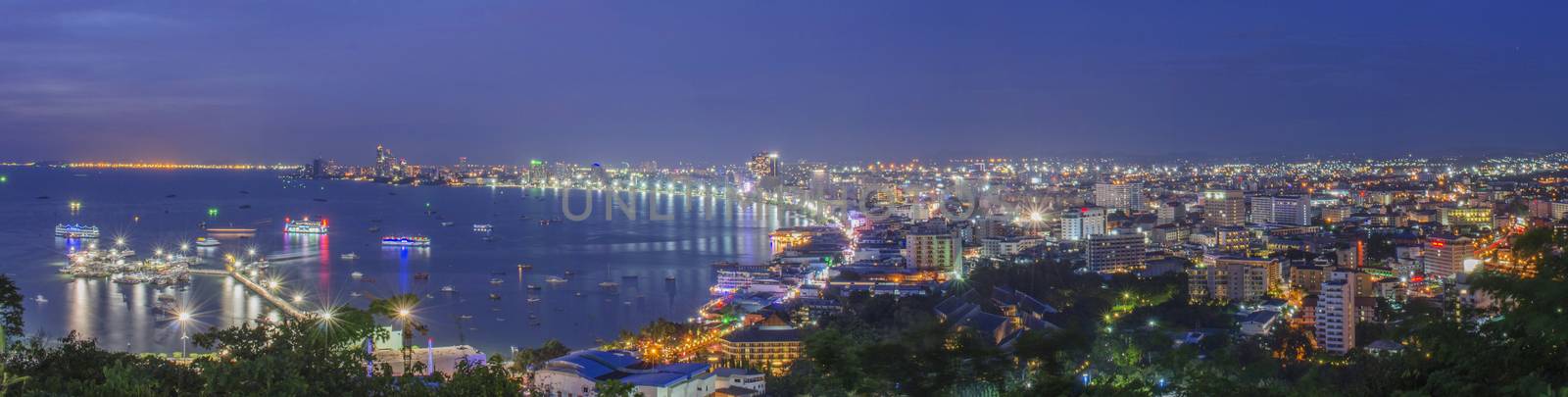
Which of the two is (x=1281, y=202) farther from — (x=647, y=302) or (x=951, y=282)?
(x=647, y=302)

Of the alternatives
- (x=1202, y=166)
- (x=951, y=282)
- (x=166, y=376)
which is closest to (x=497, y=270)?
(x=951, y=282)

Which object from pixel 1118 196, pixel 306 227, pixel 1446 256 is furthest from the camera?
pixel 1118 196

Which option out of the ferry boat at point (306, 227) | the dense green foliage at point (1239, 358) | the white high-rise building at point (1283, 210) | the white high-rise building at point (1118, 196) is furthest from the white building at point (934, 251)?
the white high-rise building at point (1118, 196)

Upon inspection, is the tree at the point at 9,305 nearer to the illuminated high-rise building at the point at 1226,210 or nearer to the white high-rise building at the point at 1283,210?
the white high-rise building at the point at 1283,210

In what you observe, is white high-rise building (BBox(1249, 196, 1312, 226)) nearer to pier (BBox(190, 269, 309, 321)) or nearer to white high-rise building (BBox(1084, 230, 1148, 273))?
white high-rise building (BBox(1084, 230, 1148, 273))

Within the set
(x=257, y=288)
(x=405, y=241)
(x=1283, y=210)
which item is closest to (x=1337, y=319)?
(x=257, y=288)

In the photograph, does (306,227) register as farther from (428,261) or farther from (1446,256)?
(1446,256)
